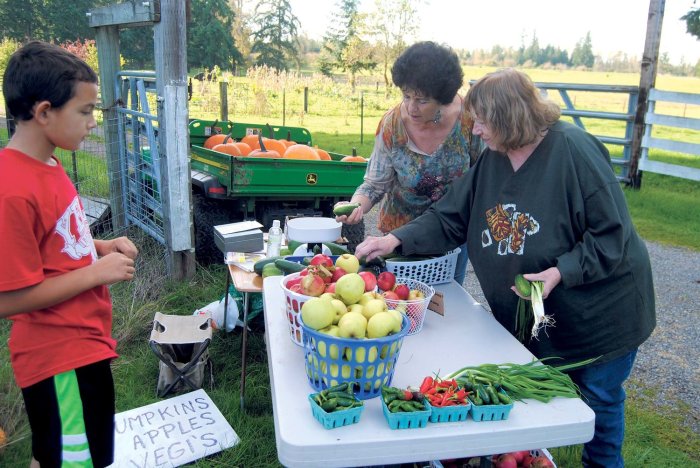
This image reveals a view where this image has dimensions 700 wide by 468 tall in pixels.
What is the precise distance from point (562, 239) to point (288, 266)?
1.28 metres

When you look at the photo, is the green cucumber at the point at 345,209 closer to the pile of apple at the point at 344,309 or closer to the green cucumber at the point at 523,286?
the pile of apple at the point at 344,309

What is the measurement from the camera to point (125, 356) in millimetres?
4137

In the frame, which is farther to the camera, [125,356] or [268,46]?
[268,46]

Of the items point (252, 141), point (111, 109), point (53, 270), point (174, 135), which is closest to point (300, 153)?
point (252, 141)

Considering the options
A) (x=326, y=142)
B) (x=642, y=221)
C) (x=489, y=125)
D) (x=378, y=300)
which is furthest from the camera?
(x=326, y=142)

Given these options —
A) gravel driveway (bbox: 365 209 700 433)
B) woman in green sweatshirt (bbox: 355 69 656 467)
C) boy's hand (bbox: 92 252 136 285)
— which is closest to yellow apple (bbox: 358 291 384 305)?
woman in green sweatshirt (bbox: 355 69 656 467)

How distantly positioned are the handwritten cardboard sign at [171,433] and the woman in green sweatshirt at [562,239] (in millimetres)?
1760

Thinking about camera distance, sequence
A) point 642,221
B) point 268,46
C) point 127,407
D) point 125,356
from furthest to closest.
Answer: point 268,46, point 642,221, point 125,356, point 127,407

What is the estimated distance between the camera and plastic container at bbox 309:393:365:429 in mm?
1584

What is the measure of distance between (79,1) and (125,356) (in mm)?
32763

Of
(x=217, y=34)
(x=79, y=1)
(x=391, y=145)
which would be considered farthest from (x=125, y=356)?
(x=217, y=34)

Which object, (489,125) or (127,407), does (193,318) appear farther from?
(489,125)

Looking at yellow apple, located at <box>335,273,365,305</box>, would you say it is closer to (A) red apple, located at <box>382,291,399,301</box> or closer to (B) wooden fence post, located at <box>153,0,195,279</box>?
(A) red apple, located at <box>382,291,399,301</box>

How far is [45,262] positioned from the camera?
1.87 metres
